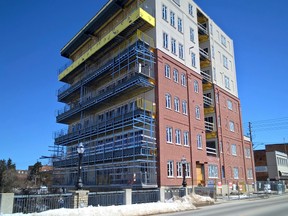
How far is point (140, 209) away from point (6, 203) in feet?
25.3

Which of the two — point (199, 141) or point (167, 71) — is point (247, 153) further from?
point (167, 71)

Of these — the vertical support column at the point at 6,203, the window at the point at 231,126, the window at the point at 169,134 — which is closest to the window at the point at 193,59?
the window at the point at 169,134

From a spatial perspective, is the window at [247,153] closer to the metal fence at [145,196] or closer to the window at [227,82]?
the window at [227,82]

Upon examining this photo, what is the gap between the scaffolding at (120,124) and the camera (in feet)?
89.9

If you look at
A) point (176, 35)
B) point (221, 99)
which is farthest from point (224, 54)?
point (176, 35)

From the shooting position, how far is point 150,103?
28.9 m

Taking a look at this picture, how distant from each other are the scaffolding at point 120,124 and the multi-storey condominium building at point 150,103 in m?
0.10

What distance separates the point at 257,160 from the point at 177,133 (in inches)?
1914

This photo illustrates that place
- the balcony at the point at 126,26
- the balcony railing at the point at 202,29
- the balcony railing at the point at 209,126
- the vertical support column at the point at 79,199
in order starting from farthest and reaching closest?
the balcony railing at the point at 202,29 < the balcony railing at the point at 209,126 < the balcony at the point at 126,26 < the vertical support column at the point at 79,199

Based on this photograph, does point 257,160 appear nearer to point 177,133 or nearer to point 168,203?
point 177,133

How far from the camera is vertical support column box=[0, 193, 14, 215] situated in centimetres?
1320

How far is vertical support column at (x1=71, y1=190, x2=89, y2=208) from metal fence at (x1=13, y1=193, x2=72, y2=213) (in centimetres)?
33

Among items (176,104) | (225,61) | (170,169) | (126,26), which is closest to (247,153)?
(225,61)

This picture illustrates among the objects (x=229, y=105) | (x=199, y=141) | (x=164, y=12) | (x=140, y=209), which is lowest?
(x=140, y=209)
